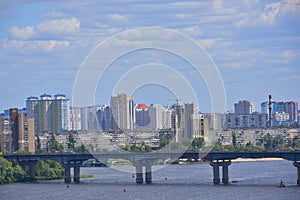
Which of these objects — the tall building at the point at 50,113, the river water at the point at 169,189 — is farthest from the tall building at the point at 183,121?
the river water at the point at 169,189

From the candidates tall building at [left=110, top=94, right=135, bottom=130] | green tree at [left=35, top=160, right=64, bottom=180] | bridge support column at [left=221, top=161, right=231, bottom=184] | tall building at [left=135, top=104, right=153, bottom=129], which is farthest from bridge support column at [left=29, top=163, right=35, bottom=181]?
tall building at [left=135, top=104, right=153, bottom=129]

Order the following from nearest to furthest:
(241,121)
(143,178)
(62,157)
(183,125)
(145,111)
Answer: (143,178) < (62,157) < (183,125) < (145,111) < (241,121)

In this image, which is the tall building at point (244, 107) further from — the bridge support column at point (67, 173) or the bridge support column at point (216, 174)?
the bridge support column at point (216, 174)

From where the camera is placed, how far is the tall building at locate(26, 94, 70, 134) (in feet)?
A: 450

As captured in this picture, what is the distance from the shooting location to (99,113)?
12656 cm

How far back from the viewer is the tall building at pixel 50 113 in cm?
13725

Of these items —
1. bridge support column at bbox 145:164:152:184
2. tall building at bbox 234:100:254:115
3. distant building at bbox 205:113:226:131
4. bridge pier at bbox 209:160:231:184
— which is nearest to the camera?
bridge pier at bbox 209:160:231:184

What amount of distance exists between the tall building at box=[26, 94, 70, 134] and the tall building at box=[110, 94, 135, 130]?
832 inches

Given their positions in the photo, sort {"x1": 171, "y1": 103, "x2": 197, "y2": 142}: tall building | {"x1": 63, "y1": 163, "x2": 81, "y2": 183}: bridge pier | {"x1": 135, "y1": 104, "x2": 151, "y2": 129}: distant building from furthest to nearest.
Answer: {"x1": 135, "y1": 104, "x2": 151, "y2": 129}: distant building, {"x1": 171, "y1": 103, "x2": 197, "y2": 142}: tall building, {"x1": 63, "y1": 163, "x2": 81, "y2": 183}: bridge pier

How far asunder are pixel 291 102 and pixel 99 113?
4081 centimetres

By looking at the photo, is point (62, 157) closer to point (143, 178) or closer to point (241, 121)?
point (143, 178)

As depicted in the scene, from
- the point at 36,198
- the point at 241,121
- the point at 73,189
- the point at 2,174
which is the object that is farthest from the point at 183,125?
the point at 36,198

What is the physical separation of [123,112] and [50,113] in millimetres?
28773

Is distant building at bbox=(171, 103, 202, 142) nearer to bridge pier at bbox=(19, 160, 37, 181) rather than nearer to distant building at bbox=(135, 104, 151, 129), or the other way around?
distant building at bbox=(135, 104, 151, 129)
